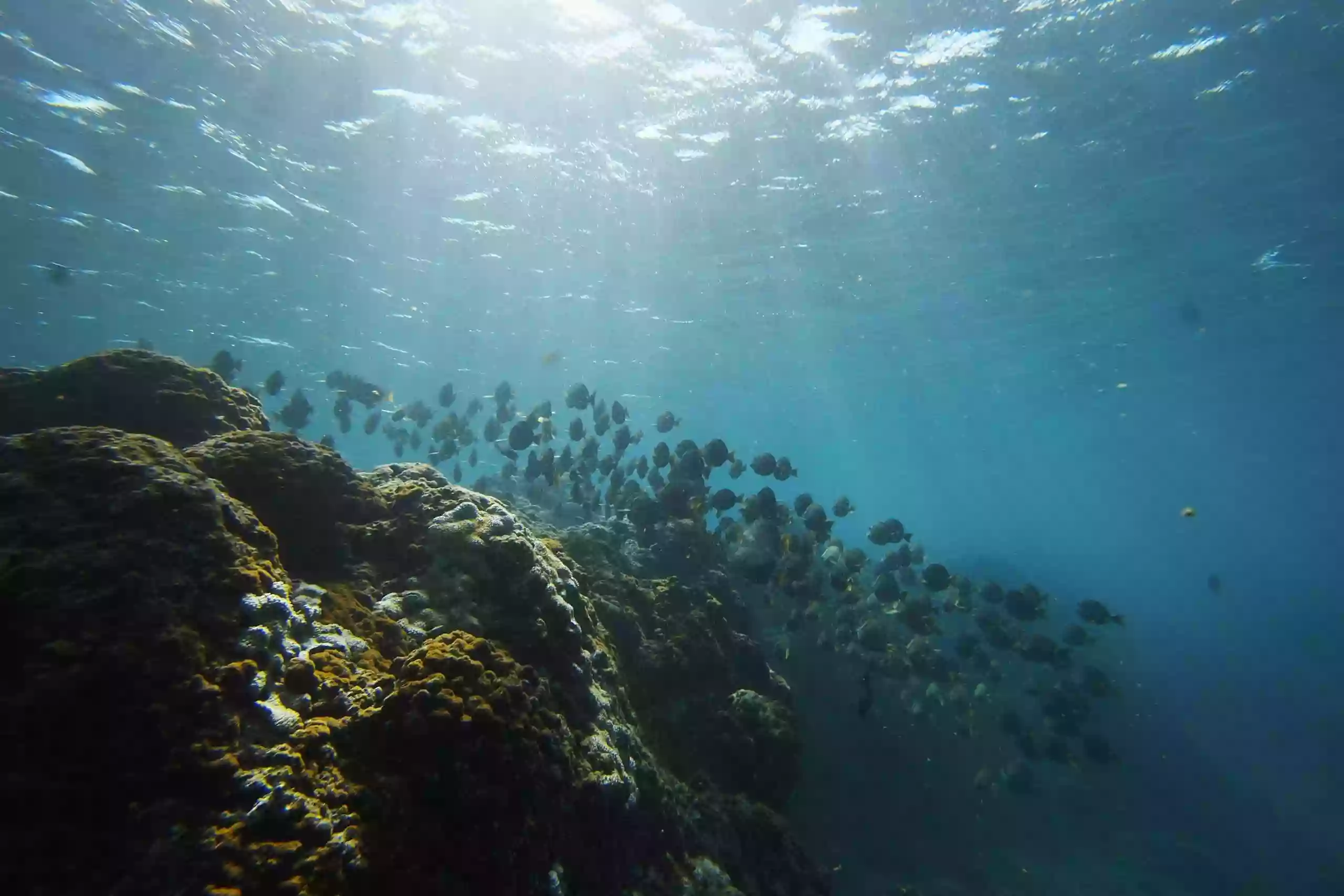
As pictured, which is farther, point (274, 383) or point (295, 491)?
point (274, 383)

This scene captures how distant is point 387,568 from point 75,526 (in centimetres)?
235

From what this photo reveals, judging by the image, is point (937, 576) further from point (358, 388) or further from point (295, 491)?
point (358, 388)

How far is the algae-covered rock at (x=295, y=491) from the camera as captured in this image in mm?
5160

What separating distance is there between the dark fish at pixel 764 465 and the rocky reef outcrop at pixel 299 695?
7.06m

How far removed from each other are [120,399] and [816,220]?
20853 mm

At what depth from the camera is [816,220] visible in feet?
73.6

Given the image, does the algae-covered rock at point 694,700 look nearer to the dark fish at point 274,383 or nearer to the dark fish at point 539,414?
the dark fish at point 539,414

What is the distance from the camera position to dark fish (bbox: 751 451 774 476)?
1269 cm

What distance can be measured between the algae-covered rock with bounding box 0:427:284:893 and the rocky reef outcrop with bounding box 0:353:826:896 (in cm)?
1

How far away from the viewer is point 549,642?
505 cm

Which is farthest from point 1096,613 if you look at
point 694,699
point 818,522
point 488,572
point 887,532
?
point 488,572

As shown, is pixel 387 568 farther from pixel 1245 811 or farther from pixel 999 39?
pixel 1245 811

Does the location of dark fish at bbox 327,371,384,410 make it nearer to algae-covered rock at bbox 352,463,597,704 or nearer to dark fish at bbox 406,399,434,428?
dark fish at bbox 406,399,434,428

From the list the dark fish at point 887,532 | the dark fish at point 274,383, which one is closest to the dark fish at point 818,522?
the dark fish at point 887,532
